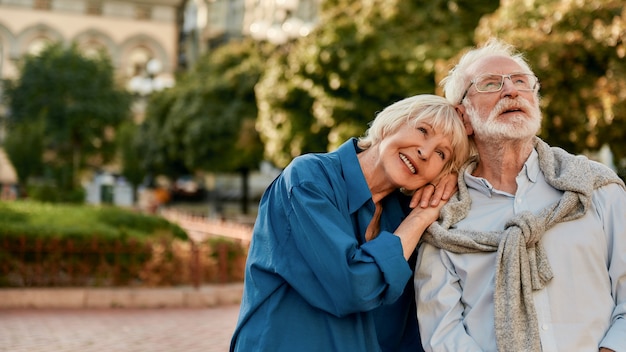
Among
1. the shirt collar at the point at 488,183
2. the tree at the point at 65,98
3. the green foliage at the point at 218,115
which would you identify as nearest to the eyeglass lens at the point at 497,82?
the shirt collar at the point at 488,183

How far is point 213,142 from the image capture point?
2816 cm

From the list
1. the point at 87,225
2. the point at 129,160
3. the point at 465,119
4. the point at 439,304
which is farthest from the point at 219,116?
the point at 439,304

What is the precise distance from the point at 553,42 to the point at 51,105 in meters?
34.7

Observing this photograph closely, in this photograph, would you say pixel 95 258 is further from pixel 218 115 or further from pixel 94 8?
pixel 94 8

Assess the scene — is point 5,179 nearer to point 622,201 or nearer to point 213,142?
point 213,142

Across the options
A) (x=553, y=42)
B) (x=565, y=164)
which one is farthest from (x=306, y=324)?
(x=553, y=42)

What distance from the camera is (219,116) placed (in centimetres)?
2792

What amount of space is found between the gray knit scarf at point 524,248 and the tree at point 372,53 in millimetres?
12456

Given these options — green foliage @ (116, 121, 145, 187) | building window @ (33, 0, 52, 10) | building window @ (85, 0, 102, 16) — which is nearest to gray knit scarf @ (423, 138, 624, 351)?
green foliage @ (116, 121, 145, 187)

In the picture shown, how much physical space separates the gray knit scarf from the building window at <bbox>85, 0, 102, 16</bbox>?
50.5 metres

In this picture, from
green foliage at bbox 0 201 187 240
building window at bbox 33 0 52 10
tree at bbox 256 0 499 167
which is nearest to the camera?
green foliage at bbox 0 201 187 240

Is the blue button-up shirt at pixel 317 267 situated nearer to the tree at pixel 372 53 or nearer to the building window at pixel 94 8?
the tree at pixel 372 53

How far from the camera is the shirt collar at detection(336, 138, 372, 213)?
7.93ft

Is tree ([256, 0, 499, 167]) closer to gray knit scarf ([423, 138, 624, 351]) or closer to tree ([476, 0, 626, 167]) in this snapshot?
tree ([476, 0, 626, 167])
